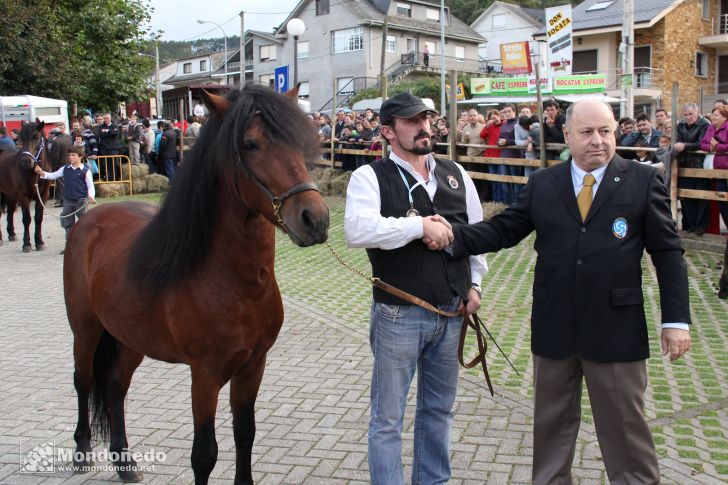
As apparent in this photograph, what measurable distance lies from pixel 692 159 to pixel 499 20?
5227 cm

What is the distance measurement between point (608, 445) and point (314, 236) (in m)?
1.65

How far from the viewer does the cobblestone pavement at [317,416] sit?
13.7 ft

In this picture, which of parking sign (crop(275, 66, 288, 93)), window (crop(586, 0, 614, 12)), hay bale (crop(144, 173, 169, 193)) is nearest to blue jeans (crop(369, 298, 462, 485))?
parking sign (crop(275, 66, 288, 93))

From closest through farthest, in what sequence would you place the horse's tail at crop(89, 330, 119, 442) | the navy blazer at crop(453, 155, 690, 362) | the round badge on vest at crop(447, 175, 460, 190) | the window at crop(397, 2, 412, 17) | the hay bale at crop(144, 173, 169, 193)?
the navy blazer at crop(453, 155, 690, 362) < the round badge on vest at crop(447, 175, 460, 190) < the horse's tail at crop(89, 330, 119, 442) < the hay bale at crop(144, 173, 169, 193) < the window at crop(397, 2, 412, 17)

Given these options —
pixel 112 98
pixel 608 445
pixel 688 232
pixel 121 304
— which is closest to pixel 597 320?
pixel 608 445

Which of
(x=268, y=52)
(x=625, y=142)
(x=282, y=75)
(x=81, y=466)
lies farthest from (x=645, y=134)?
(x=268, y=52)

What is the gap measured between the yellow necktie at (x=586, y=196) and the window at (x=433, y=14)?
56694 millimetres

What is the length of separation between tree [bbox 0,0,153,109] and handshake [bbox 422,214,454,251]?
23.3 m

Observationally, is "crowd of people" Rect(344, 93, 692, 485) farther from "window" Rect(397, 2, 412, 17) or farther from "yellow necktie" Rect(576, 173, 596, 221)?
"window" Rect(397, 2, 412, 17)

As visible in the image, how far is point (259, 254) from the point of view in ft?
10.8

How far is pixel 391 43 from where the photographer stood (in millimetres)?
51562

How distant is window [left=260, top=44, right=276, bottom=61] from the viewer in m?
58.2

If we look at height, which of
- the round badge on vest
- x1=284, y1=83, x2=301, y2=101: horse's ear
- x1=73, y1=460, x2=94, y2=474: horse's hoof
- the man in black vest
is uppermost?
x1=284, y1=83, x2=301, y2=101: horse's ear

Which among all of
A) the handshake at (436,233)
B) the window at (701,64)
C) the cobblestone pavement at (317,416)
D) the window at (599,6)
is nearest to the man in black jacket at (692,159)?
the cobblestone pavement at (317,416)
